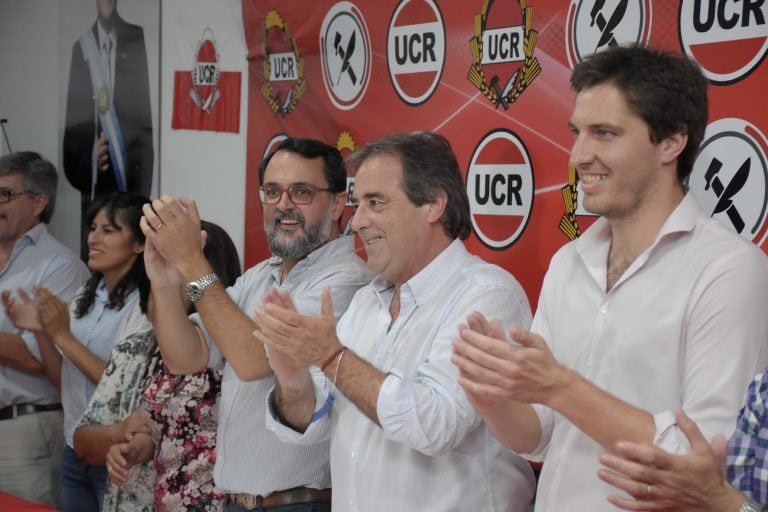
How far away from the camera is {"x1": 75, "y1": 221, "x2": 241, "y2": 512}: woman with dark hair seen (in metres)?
2.85

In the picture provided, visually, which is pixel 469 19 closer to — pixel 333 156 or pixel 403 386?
pixel 333 156

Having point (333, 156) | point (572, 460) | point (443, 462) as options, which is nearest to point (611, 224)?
point (572, 460)

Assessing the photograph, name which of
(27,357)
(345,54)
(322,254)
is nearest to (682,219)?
(322,254)

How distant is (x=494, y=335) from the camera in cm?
168

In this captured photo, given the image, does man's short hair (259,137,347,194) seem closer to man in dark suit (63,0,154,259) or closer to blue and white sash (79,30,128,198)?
man in dark suit (63,0,154,259)

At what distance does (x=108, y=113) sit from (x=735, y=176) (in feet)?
10.8

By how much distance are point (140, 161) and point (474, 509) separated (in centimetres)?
295

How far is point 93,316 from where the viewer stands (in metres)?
3.66

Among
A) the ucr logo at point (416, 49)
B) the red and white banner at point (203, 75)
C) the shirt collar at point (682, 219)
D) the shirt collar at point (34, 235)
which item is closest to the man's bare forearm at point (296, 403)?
the shirt collar at point (682, 219)

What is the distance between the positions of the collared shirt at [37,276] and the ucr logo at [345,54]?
56.2 inches

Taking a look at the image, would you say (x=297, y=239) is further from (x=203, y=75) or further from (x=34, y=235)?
(x=34, y=235)

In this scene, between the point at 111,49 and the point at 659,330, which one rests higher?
the point at 111,49

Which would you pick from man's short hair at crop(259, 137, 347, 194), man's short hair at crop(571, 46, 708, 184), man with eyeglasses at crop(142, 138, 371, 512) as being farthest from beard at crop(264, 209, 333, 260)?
man's short hair at crop(571, 46, 708, 184)

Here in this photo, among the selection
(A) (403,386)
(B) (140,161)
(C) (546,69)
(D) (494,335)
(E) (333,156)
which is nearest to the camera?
(D) (494,335)
